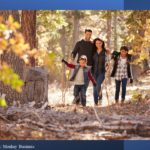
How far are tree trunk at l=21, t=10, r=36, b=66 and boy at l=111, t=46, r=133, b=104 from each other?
1.08m

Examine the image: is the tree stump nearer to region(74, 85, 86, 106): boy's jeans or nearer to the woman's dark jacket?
region(74, 85, 86, 106): boy's jeans

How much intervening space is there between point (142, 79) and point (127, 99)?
1.22 ft

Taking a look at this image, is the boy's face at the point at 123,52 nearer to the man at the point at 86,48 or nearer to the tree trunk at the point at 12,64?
the man at the point at 86,48

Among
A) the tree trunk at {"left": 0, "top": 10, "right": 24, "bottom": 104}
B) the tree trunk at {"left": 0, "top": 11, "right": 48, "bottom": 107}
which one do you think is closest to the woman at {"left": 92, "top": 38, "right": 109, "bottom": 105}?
the tree trunk at {"left": 0, "top": 11, "right": 48, "bottom": 107}

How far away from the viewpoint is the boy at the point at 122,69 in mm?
6179

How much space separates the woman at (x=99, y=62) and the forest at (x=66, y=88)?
0.07 metres

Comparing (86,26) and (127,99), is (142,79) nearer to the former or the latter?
(127,99)

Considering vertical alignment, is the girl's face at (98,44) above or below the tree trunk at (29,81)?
above

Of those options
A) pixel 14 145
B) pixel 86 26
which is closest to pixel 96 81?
pixel 86 26

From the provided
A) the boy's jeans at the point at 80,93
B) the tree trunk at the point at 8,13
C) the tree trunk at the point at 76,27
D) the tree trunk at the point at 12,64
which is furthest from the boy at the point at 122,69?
the tree trunk at the point at 8,13

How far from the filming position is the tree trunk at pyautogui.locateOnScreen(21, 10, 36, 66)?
19.2ft

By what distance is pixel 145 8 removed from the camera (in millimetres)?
5812

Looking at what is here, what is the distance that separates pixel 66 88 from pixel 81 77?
273 mm

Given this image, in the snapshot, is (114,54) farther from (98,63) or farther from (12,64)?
(12,64)
